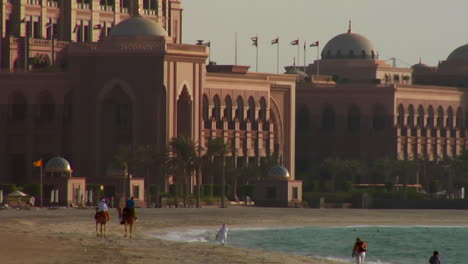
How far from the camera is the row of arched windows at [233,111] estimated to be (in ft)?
591

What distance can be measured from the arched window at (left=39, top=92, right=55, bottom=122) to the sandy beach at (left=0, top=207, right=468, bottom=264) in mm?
30611

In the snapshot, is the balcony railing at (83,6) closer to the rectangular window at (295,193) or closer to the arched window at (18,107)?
the arched window at (18,107)

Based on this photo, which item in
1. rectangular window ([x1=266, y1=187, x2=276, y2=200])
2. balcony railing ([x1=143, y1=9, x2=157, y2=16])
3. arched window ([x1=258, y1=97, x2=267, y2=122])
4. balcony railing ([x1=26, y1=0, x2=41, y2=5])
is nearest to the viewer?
rectangular window ([x1=266, y1=187, x2=276, y2=200])

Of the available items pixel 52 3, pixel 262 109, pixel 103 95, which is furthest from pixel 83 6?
pixel 103 95

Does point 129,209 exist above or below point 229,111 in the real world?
below

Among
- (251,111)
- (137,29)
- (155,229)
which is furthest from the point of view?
(251,111)

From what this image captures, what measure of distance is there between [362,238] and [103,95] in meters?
56.8

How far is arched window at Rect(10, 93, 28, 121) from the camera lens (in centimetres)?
17338

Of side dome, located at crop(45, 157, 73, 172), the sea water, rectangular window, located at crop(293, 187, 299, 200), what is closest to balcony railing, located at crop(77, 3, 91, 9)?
rectangular window, located at crop(293, 187, 299, 200)

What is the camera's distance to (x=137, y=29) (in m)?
170

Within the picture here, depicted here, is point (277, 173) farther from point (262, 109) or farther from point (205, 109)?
point (262, 109)

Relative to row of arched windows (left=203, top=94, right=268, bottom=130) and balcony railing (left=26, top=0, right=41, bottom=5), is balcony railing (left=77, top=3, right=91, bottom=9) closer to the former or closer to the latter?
balcony railing (left=26, top=0, right=41, bottom=5)

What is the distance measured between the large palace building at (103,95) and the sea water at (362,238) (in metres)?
38.5

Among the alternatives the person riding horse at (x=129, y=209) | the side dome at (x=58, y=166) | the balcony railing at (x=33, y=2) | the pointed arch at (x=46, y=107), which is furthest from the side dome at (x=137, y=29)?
the person riding horse at (x=129, y=209)
